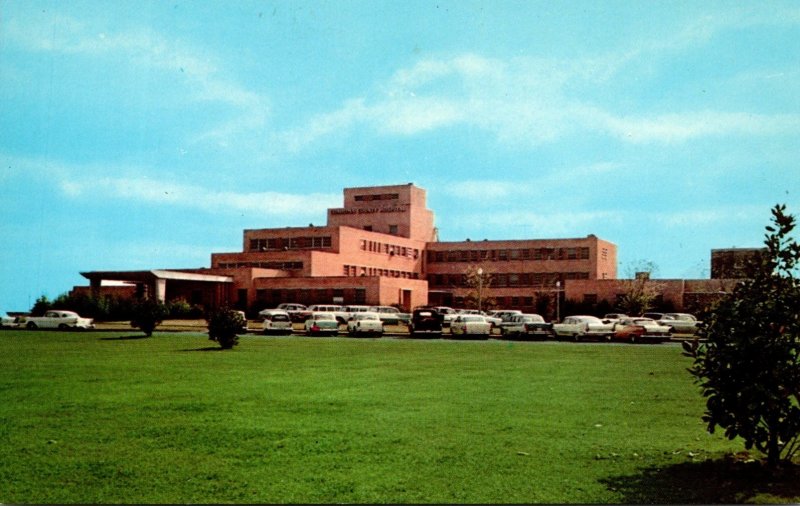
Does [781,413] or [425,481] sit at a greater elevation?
[781,413]

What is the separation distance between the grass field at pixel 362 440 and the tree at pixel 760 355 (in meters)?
0.69

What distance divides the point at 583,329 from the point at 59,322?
33.4m

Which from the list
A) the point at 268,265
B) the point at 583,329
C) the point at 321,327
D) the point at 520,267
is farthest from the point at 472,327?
the point at 520,267

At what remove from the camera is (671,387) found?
1694 centimetres

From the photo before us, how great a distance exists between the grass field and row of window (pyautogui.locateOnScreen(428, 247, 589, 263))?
73.7 m

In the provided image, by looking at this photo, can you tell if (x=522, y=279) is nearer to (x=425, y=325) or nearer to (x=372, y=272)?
(x=372, y=272)

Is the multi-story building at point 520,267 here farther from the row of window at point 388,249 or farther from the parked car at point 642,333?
the parked car at point 642,333

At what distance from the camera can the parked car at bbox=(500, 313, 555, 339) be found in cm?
4450

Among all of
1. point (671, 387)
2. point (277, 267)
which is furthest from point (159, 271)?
point (671, 387)

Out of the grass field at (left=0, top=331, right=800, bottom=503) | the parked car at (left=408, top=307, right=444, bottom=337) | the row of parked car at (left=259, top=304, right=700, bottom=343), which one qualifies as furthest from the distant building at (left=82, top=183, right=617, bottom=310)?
the grass field at (left=0, top=331, right=800, bottom=503)

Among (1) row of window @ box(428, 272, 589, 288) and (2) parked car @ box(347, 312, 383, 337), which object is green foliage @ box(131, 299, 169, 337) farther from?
(1) row of window @ box(428, 272, 589, 288)

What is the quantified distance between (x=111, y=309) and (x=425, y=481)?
2394 inches

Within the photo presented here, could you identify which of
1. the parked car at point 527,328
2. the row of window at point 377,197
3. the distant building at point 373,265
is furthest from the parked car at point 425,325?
the row of window at point 377,197

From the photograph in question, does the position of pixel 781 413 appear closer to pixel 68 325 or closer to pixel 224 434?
pixel 224 434
